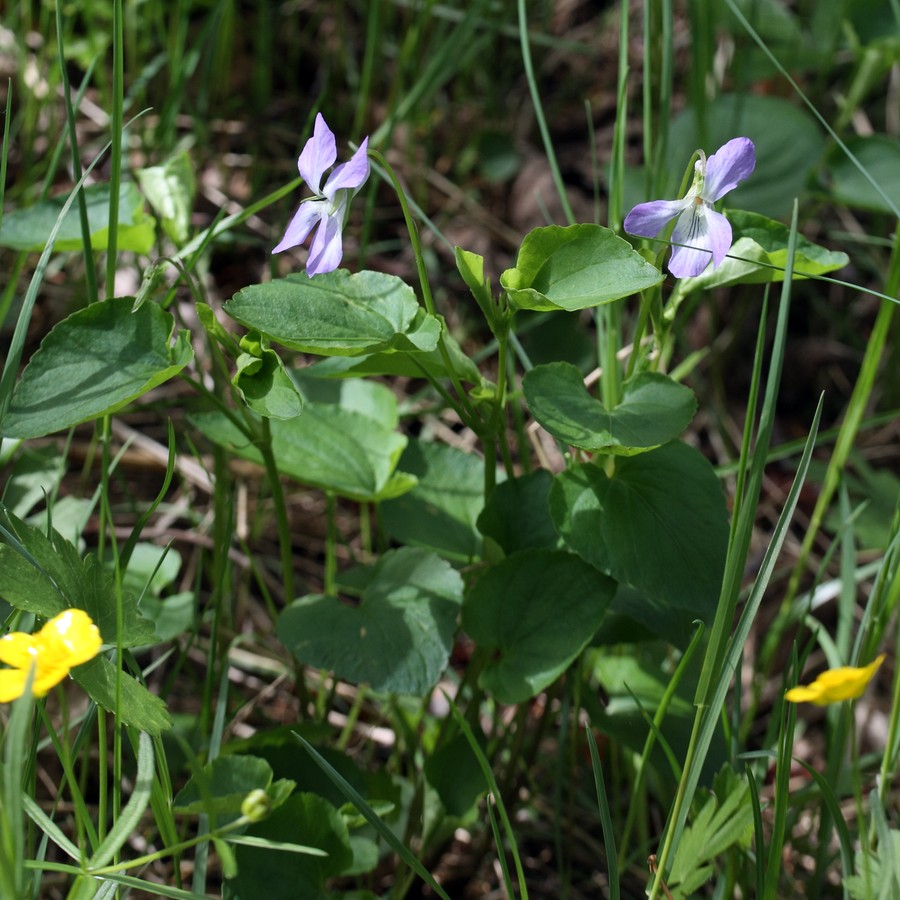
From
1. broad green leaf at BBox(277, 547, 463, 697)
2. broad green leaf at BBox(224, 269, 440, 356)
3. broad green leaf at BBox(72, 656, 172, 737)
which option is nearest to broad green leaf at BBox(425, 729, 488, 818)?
broad green leaf at BBox(277, 547, 463, 697)

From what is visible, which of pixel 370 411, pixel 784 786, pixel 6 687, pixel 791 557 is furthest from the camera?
pixel 791 557

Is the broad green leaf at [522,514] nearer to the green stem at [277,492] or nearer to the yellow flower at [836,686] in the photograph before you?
the green stem at [277,492]

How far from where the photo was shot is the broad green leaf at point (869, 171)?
1.87 meters

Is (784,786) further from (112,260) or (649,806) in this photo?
(112,260)

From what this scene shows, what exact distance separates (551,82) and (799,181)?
82 centimetres

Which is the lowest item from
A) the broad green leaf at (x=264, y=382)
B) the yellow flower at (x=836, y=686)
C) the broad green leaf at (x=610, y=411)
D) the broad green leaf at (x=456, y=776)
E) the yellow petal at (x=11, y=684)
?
the broad green leaf at (x=456, y=776)

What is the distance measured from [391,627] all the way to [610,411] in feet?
1.10

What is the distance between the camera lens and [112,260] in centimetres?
109

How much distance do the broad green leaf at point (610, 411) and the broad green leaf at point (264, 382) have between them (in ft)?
0.75

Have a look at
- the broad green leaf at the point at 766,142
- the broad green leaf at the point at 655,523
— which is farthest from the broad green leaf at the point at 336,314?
the broad green leaf at the point at 766,142

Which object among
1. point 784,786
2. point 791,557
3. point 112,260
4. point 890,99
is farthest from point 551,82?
point 784,786

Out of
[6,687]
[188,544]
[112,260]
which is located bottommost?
[188,544]

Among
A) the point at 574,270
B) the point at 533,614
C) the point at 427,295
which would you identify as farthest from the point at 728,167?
the point at 533,614

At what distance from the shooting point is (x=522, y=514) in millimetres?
1193
